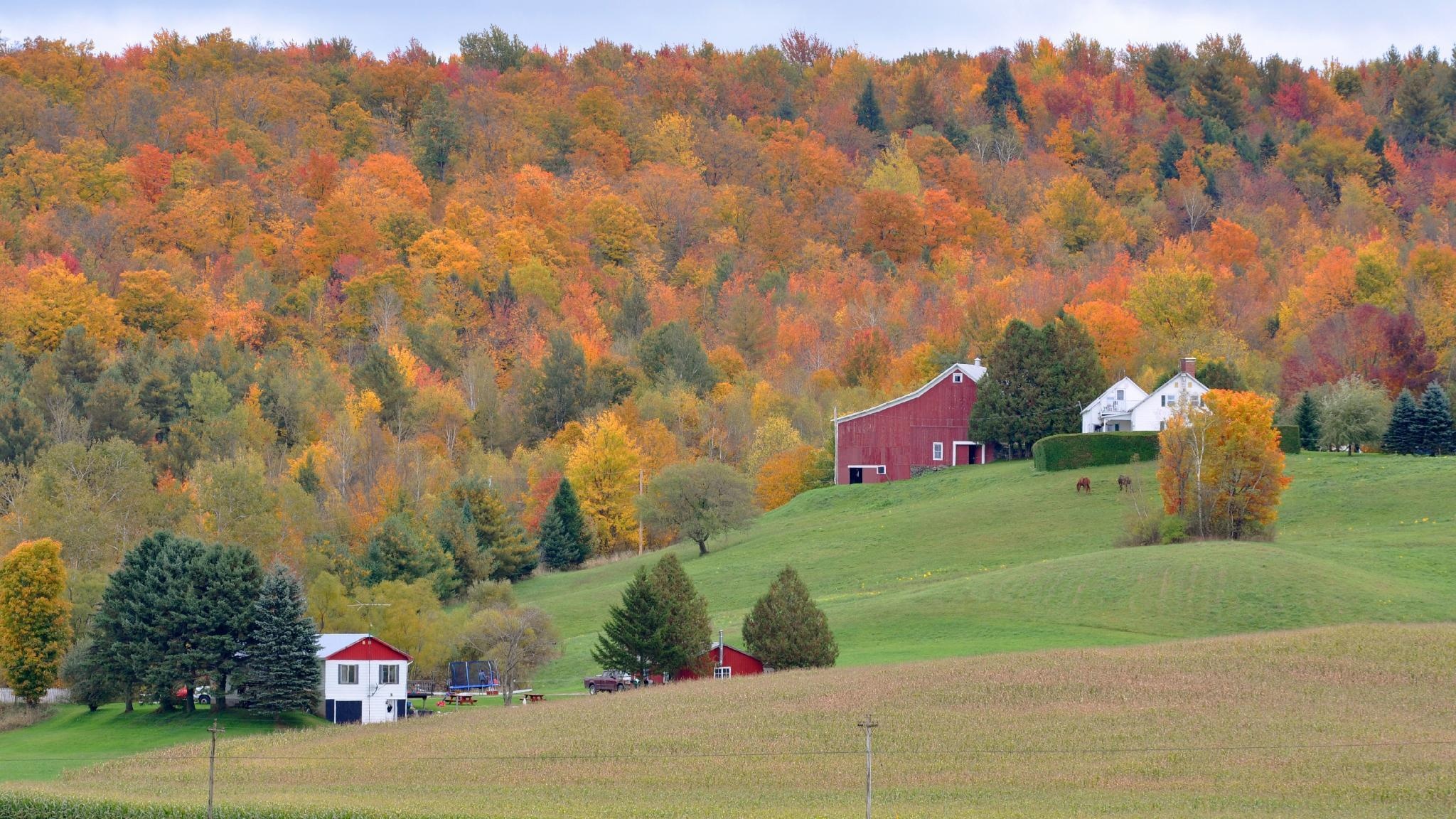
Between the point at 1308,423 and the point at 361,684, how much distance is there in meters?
52.2

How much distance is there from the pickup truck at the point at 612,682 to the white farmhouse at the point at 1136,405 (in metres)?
35.9

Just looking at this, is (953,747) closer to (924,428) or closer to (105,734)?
(105,734)

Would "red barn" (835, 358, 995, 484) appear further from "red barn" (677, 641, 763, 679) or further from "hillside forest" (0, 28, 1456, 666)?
"red barn" (677, 641, 763, 679)

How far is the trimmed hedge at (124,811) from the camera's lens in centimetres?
3406

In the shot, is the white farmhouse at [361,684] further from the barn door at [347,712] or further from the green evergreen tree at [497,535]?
the green evergreen tree at [497,535]

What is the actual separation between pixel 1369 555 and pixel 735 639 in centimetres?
2366

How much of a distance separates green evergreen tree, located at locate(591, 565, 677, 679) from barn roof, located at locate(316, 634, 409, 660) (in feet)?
23.9

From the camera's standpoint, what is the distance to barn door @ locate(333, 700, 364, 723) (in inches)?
2154

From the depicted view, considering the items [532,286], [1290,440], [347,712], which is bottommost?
[347,712]

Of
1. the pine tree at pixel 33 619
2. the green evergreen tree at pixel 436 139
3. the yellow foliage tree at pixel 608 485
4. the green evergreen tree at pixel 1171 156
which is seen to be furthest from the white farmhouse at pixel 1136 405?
the green evergreen tree at pixel 1171 156

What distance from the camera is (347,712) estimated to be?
54781 mm

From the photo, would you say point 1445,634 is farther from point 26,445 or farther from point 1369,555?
point 26,445

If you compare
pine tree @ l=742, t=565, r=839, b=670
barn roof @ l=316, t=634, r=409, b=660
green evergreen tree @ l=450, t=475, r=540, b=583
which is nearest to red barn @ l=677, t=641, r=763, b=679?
pine tree @ l=742, t=565, r=839, b=670

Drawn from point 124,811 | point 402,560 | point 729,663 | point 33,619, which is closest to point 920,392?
point 402,560
